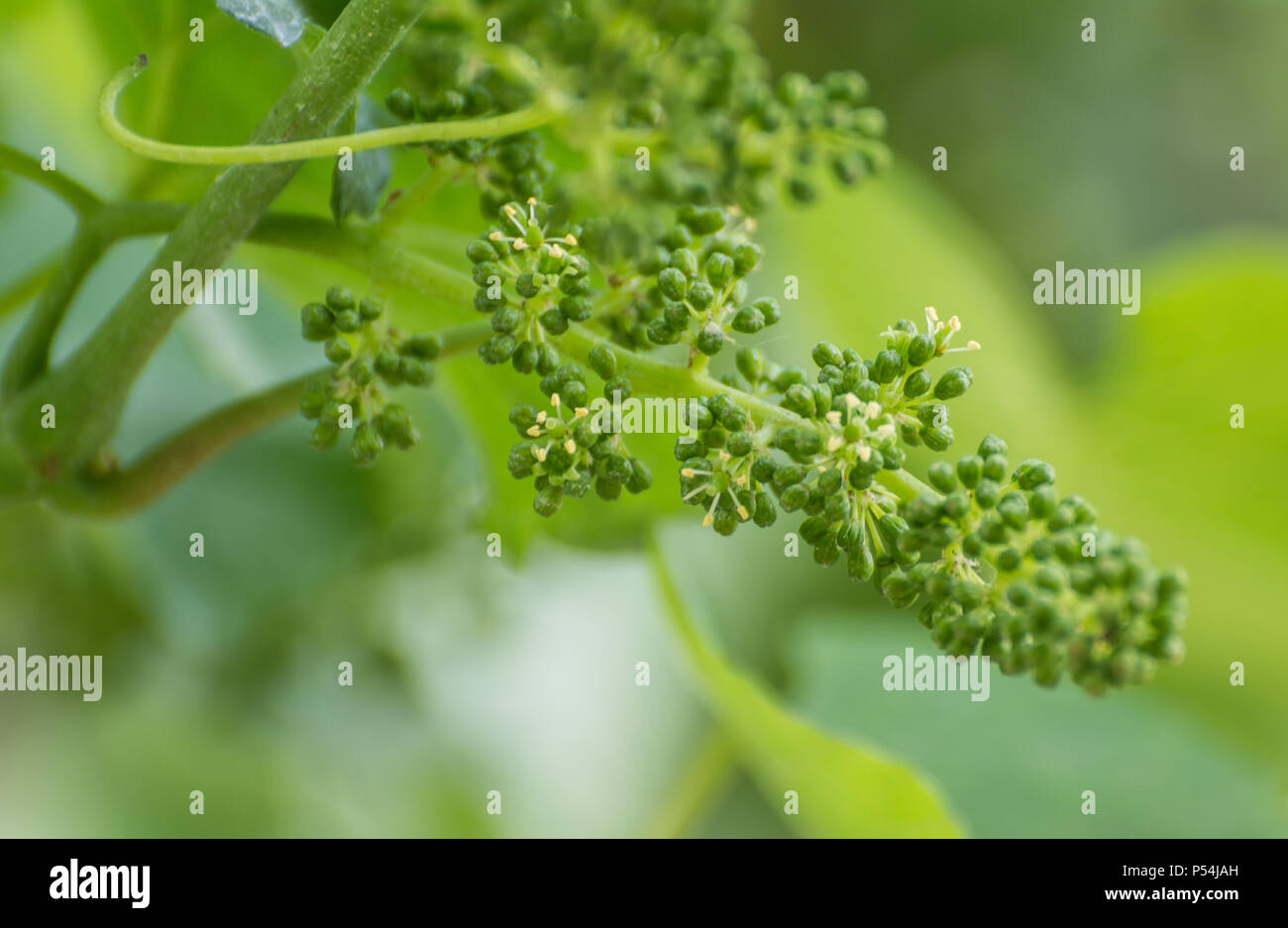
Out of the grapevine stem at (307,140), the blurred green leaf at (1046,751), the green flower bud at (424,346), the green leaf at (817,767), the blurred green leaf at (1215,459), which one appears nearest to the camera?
the grapevine stem at (307,140)

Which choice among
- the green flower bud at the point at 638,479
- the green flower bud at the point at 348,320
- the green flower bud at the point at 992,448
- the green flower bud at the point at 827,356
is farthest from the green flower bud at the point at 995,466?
the green flower bud at the point at 348,320

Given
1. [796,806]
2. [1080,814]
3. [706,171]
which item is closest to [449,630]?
[796,806]

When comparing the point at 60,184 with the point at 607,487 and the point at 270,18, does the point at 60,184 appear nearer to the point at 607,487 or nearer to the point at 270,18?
the point at 270,18

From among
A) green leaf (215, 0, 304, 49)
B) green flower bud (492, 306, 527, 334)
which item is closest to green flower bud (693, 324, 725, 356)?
green flower bud (492, 306, 527, 334)

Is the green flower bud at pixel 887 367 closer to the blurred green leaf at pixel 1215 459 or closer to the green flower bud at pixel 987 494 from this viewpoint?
the green flower bud at pixel 987 494

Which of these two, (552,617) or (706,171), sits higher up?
(706,171)
